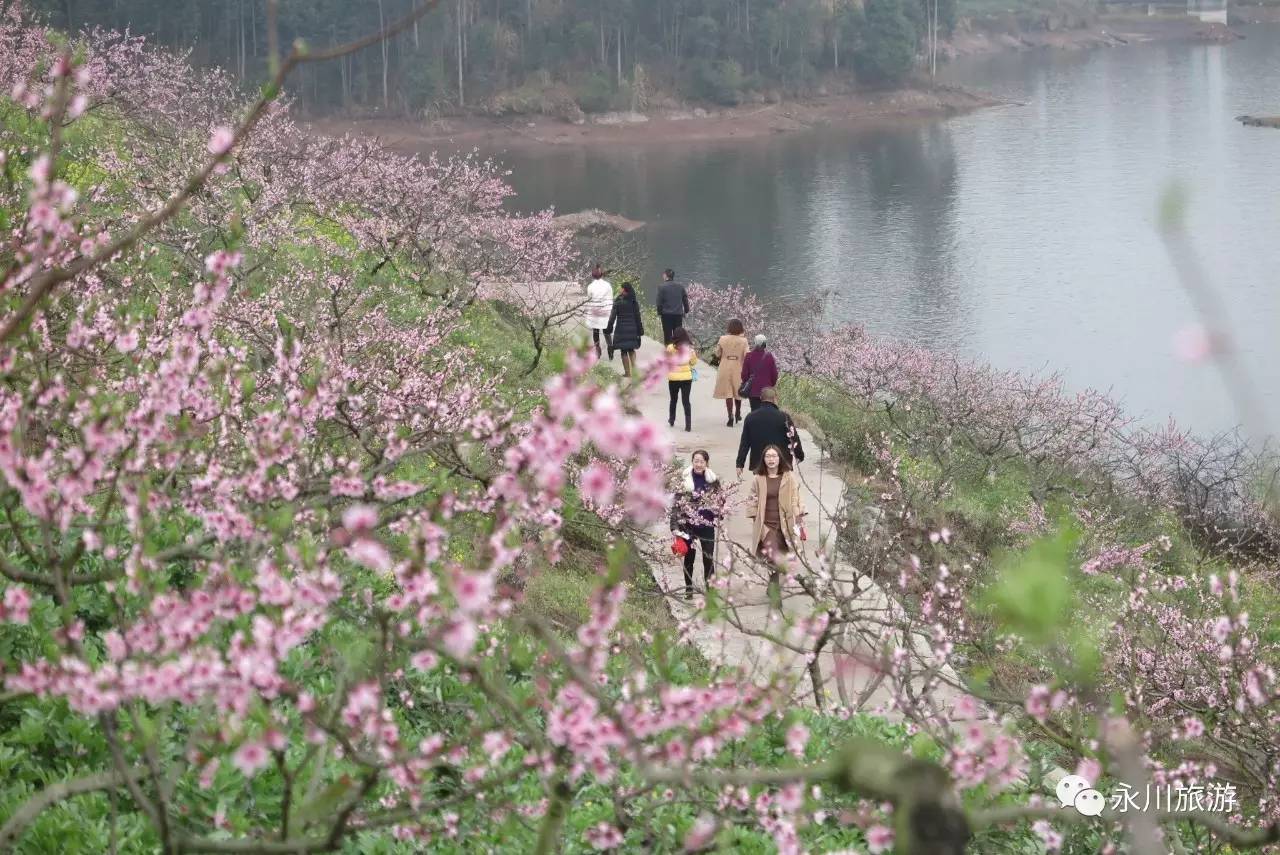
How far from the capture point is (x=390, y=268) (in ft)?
65.5

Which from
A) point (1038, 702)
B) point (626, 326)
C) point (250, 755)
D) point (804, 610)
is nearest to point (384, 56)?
point (626, 326)

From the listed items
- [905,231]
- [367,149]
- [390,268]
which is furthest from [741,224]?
[390,268]

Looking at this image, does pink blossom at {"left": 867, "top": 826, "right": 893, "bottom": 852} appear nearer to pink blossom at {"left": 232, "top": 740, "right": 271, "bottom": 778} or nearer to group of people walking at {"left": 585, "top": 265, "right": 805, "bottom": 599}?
pink blossom at {"left": 232, "top": 740, "right": 271, "bottom": 778}

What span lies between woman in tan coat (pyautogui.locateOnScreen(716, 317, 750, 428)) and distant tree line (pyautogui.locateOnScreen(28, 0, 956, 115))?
6258 centimetres

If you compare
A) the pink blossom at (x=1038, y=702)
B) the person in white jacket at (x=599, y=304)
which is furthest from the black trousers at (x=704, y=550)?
the person in white jacket at (x=599, y=304)

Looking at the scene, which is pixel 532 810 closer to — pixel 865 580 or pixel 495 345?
pixel 865 580

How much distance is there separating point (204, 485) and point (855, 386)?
2110 centimetres

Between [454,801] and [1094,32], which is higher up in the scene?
[1094,32]

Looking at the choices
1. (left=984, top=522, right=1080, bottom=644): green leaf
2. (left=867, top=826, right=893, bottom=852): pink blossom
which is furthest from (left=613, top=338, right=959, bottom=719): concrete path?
(left=984, top=522, right=1080, bottom=644): green leaf

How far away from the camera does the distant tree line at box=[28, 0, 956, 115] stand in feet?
249

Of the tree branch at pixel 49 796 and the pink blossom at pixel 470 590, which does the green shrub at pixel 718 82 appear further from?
the pink blossom at pixel 470 590

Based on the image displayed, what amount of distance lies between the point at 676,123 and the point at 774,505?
7029 cm

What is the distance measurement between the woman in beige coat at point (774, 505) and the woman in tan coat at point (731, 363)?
211 inches

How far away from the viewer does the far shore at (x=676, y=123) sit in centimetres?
7519
